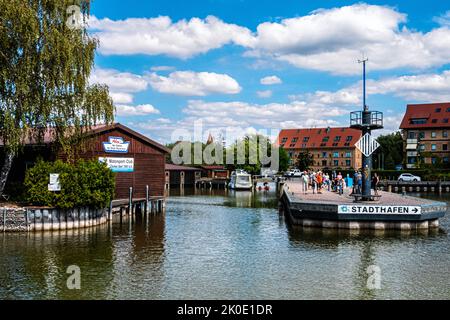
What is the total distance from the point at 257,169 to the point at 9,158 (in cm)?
7083

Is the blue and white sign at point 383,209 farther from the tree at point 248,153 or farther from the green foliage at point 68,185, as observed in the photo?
the tree at point 248,153

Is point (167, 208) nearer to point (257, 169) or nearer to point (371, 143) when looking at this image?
point (371, 143)

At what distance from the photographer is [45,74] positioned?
2552 cm

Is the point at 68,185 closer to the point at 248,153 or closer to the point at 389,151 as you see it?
the point at 248,153

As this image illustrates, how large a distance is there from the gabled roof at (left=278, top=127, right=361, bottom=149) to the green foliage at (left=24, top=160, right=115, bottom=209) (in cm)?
9321

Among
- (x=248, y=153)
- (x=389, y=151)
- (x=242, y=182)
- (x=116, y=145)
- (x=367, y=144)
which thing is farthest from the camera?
(x=389, y=151)


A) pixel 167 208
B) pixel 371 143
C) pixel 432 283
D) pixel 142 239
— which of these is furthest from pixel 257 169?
pixel 432 283

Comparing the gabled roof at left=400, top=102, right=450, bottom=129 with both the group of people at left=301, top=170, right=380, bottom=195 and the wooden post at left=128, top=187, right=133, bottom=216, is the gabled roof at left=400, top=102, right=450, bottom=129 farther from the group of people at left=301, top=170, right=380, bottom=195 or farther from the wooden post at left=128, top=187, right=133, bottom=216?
the wooden post at left=128, top=187, right=133, bottom=216

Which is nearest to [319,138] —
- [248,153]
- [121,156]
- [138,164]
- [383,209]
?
[248,153]

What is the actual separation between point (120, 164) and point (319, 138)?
94.2 m

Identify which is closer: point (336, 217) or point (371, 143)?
point (336, 217)

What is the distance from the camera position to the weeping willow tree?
24297 millimetres

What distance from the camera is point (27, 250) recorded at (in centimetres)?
2011
